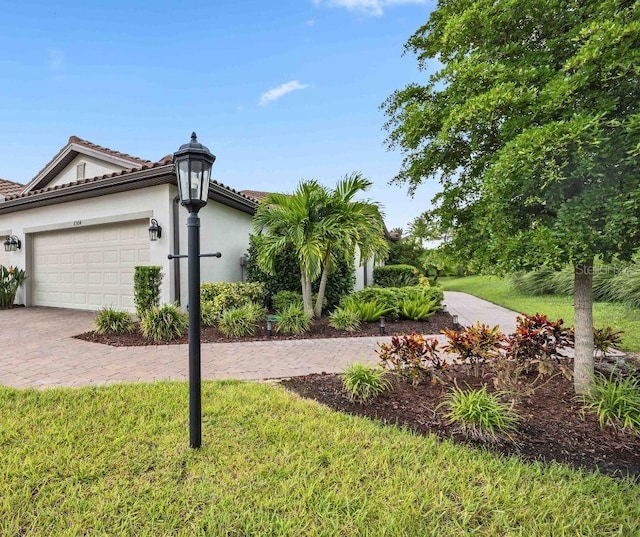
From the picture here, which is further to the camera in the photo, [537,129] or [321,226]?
[321,226]

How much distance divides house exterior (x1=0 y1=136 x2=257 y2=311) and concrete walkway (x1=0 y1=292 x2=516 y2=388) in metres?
2.29

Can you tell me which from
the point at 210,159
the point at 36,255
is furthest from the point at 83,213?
the point at 210,159

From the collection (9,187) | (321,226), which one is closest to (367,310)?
(321,226)

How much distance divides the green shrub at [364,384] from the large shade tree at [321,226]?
3.67 metres

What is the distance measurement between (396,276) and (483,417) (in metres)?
12.1

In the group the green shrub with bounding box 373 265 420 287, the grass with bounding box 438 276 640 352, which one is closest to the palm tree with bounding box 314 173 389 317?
the grass with bounding box 438 276 640 352

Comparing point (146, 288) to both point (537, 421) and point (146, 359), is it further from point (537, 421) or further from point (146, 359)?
point (537, 421)

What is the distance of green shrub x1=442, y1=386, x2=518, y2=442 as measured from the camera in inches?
106

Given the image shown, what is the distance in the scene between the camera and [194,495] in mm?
2027

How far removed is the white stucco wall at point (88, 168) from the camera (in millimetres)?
9832

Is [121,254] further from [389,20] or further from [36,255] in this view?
[389,20]

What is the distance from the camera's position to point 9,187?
1283cm

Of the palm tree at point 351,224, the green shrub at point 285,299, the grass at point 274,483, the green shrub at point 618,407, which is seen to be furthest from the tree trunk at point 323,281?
the green shrub at point 618,407

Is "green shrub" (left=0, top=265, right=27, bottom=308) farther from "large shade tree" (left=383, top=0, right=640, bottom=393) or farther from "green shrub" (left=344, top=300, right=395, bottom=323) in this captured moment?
"large shade tree" (left=383, top=0, right=640, bottom=393)
